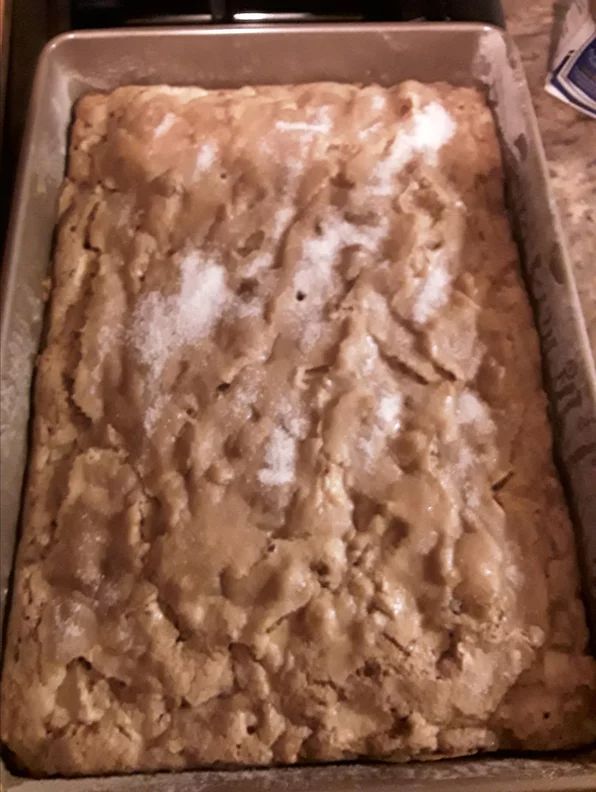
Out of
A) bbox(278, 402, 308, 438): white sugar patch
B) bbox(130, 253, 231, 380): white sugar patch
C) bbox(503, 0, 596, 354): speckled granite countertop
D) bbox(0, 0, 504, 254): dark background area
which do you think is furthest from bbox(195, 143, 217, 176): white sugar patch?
bbox(503, 0, 596, 354): speckled granite countertop

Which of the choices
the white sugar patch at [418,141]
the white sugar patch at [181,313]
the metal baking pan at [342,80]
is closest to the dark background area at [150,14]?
the metal baking pan at [342,80]

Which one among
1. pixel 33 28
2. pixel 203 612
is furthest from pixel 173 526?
pixel 33 28

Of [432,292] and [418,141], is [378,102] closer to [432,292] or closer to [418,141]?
[418,141]

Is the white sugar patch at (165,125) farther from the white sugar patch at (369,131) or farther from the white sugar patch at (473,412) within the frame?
the white sugar patch at (473,412)

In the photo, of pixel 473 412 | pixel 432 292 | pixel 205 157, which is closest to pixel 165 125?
pixel 205 157

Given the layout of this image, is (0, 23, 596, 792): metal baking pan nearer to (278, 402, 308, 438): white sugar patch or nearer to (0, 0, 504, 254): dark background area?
(0, 0, 504, 254): dark background area
